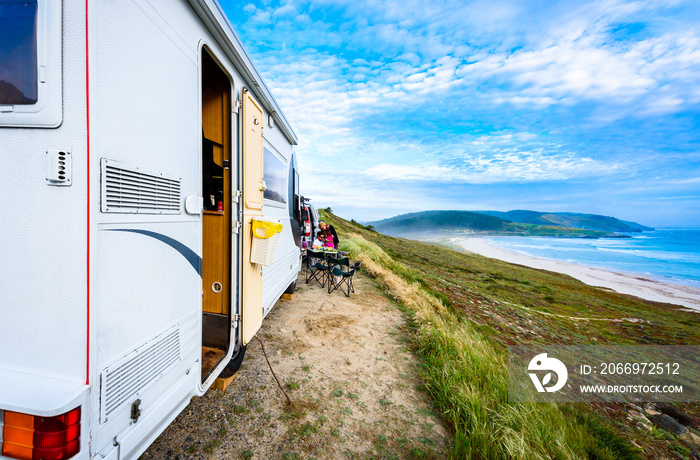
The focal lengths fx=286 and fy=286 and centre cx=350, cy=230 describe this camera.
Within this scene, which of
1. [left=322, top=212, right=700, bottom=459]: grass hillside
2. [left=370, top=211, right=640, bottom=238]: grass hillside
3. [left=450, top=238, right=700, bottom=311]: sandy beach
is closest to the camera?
[left=322, top=212, right=700, bottom=459]: grass hillside

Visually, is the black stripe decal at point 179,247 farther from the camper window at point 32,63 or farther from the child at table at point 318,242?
the child at table at point 318,242

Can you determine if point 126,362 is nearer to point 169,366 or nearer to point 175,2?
point 169,366

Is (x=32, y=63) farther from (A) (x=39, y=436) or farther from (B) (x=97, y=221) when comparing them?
(A) (x=39, y=436)

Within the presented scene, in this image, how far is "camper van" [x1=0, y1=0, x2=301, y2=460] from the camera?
3.83 feet

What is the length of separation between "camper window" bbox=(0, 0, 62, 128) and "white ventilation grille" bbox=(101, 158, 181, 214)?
0.27 metres

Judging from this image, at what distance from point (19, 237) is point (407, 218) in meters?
124

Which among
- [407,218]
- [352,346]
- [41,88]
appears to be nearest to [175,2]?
[41,88]

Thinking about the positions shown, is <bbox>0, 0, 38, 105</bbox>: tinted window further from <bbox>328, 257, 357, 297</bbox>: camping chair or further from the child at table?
the child at table

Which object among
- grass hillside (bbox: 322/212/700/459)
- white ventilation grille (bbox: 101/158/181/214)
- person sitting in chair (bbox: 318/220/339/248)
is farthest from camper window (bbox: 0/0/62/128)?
person sitting in chair (bbox: 318/220/339/248)

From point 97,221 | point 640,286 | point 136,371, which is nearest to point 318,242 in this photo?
point 136,371

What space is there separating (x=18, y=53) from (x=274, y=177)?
3.04 m

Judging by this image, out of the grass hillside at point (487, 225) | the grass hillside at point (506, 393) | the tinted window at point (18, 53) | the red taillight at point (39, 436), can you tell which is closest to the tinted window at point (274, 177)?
the tinted window at point (18, 53)

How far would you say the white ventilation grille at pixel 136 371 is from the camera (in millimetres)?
1333

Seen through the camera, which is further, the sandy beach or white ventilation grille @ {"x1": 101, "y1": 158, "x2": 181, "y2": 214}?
the sandy beach
